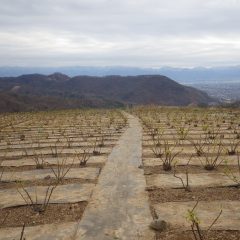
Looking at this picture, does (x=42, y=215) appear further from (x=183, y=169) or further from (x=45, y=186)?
(x=183, y=169)

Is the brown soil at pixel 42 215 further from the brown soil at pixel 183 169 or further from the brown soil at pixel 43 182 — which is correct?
the brown soil at pixel 183 169

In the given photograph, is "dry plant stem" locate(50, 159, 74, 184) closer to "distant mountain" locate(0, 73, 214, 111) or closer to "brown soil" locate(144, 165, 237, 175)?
"brown soil" locate(144, 165, 237, 175)

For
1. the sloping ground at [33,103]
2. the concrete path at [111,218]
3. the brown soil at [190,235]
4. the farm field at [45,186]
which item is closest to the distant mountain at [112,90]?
the sloping ground at [33,103]

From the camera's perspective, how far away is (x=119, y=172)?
8.27 m

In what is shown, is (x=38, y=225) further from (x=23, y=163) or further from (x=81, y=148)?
(x=81, y=148)

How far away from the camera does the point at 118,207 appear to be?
5938mm

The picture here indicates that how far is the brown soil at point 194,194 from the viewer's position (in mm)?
6355

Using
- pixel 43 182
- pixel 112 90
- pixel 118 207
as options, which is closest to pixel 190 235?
pixel 118 207

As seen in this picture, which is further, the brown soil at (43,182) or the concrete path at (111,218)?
the brown soil at (43,182)

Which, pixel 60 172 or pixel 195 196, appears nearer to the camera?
pixel 195 196

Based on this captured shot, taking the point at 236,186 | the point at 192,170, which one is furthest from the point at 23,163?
the point at 236,186

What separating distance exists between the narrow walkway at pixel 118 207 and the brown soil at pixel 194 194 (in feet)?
0.69

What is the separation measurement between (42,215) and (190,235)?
7.04 feet

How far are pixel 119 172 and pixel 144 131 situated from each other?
303 inches
